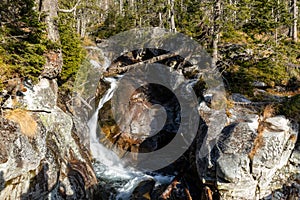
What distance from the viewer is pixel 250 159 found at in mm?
8992

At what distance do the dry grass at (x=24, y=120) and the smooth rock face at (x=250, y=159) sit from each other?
657 cm

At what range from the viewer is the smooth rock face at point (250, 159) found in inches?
348

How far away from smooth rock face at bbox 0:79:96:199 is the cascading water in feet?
6.12

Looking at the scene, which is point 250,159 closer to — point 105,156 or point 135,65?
point 105,156

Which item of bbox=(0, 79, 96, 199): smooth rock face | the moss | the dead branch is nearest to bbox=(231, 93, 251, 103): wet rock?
the moss

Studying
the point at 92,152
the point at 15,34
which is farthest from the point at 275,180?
the point at 15,34

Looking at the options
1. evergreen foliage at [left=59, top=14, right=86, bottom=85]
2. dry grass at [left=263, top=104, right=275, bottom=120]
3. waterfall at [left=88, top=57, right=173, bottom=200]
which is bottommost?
waterfall at [left=88, top=57, right=173, bottom=200]

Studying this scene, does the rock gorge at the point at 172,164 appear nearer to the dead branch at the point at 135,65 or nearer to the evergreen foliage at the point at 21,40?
the evergreen foliage at the point at 21,40

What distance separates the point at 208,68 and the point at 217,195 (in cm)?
761

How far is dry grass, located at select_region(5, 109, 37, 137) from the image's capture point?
8711 mm

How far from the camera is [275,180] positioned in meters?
9.30

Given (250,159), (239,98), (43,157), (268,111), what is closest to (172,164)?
(239,98)

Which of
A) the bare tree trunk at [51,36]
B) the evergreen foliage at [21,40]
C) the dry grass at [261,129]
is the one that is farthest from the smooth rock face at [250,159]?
the bare tree trunk at [51,36]

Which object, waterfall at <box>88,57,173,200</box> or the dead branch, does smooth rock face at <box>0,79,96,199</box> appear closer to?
waterfall at <box>88,57,173,200</box>
